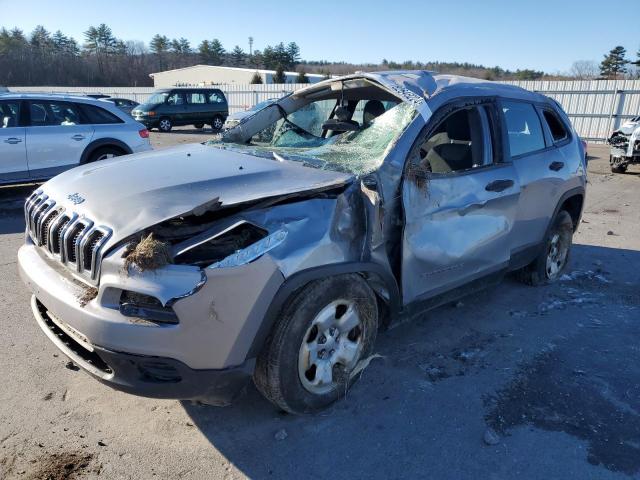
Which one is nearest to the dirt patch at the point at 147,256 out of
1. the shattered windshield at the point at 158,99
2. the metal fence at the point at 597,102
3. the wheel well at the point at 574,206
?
the wheel well at the point at 574,206

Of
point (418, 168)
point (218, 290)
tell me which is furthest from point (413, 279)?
point (218, 290)

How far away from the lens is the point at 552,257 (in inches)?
200

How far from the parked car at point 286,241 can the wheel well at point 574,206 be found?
100 cm

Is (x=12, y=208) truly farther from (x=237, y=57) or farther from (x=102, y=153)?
(x=237, y=57)

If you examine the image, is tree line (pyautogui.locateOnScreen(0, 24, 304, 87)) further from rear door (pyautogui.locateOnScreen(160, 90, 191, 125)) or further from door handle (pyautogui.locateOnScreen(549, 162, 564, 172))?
door handle (pyautogui.locateOnScreen(549, 162, 564, 172))

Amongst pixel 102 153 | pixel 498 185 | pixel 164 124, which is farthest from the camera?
pixel 164 124

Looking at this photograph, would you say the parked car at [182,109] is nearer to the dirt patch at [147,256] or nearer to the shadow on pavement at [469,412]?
the shadow on pavement at [469,412]

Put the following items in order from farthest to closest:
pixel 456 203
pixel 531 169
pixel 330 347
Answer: pixel 531 169 → pixel 456 203 → pixel 330 347

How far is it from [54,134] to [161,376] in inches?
276

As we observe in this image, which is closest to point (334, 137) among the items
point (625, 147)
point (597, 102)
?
point (625, 147)

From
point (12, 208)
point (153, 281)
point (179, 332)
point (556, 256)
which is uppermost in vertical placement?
point (153, 281)

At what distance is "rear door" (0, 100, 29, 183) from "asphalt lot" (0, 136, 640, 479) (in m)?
4.40

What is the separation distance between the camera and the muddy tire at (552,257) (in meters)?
4.89

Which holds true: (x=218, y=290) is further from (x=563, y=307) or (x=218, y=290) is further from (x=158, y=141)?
(x=158, y=141)
